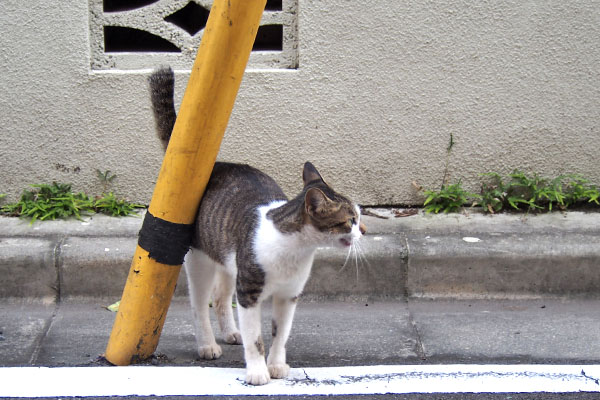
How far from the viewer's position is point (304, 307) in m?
3.85

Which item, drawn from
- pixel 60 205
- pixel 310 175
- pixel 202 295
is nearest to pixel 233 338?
pixel 202 295

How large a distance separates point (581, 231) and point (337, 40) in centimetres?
184

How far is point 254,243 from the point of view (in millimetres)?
2863

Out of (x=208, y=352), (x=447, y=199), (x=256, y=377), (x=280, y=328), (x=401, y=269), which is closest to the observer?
(x=256, y=377)

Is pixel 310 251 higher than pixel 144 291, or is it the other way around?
pixel 310 251

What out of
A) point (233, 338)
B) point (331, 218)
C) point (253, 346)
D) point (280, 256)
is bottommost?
point (233, 338)

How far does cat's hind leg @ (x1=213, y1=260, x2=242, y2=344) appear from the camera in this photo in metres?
3.38

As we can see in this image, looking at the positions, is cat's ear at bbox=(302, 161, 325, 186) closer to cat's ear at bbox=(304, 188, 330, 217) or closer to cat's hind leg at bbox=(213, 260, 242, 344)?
cat's ear at bbox=(304, 188, 330, 217)

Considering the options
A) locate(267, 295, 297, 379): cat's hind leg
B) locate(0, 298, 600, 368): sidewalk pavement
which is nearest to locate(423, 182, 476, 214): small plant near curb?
locate(0, 298, 600, 368): sidewalk pavement

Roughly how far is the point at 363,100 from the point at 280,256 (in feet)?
6.28

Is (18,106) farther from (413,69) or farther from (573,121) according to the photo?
(573,121)

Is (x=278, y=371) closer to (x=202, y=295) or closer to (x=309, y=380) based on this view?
(x=309, y=380)

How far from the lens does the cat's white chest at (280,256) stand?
2809 millimetres

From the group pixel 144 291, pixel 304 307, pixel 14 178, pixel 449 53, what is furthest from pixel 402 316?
pixel 14 178
